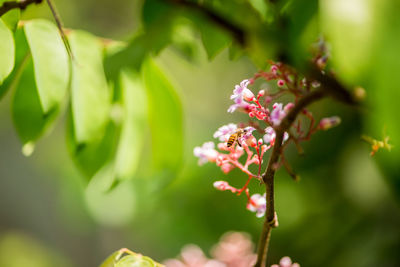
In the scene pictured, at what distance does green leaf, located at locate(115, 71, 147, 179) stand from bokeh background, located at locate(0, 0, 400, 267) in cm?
10

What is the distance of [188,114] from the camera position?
2.55 meters

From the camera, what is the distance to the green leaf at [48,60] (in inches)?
24.6

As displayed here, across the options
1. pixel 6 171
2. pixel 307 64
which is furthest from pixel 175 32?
pixel 6 171

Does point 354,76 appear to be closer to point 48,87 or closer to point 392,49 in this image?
point 392,49

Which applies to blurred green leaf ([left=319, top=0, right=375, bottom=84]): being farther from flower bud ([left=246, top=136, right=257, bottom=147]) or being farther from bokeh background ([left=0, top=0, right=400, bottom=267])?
flower bud ([left=246, top=136, right=257, bottom=147])

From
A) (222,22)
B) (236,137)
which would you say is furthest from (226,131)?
(222,22)

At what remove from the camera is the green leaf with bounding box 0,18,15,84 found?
57cm

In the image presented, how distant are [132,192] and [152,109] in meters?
0.97

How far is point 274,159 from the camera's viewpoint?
0.42m

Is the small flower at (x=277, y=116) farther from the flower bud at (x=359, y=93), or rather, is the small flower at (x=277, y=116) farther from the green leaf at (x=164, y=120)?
the green leaf at (x=164, y=120)

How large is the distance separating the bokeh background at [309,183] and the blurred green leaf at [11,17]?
0.37 meters

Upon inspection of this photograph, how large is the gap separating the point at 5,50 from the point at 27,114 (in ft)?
0.56

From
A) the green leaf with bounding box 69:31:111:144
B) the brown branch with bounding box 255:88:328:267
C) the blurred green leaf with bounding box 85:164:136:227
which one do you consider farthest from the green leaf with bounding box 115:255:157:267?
the blurred green leaf with bounding box 85:164:136:227

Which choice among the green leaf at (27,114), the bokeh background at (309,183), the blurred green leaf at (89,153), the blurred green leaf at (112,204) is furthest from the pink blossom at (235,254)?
the blurred green leaf at (112,204)
